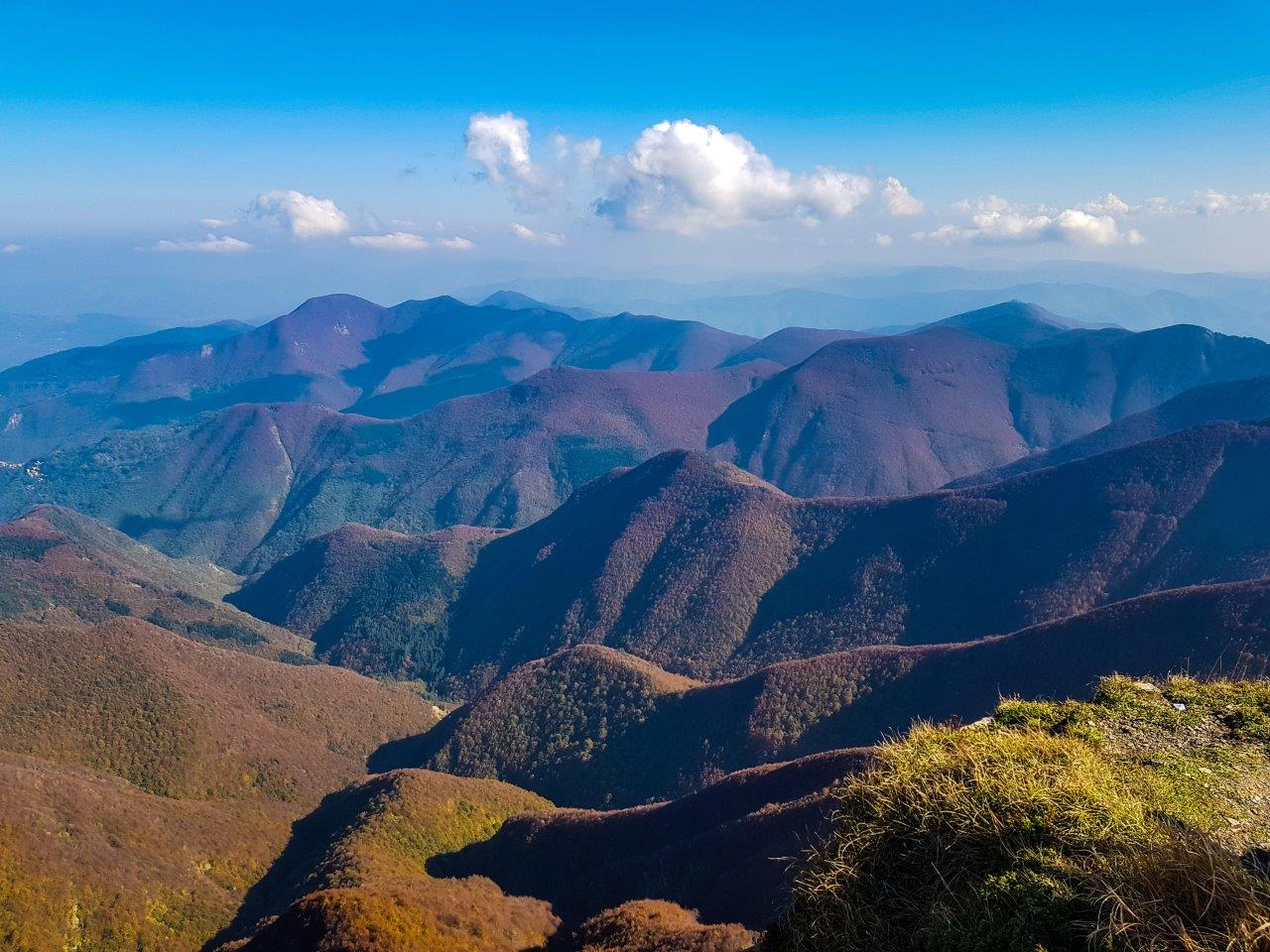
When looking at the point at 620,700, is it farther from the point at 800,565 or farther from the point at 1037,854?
the point at 1037,854

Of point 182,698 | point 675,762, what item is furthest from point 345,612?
point 675,762

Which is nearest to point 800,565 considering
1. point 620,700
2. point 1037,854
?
point 620,700

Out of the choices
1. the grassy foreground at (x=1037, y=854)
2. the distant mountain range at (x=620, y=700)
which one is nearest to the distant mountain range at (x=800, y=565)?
the distant mountain range at (x=620, y=700)

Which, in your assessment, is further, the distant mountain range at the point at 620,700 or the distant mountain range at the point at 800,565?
the distant mountain range at the point at 800,565

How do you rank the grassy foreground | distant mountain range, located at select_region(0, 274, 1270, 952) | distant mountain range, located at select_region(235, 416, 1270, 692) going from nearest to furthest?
the grassy foreground → distant mountain range, located at select_region(0, 274, 1270, 952) → distant mountain range, located at select_region(235, 416, 1270, 692)

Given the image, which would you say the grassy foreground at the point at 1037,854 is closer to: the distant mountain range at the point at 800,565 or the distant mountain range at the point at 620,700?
the distant mountain range at the point at 620,700

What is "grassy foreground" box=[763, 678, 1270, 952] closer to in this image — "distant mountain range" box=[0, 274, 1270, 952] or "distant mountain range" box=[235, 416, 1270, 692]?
"distant mountain range" box=[0, 274, 1270, 952]

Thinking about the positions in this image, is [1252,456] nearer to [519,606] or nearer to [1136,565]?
[1136,565]

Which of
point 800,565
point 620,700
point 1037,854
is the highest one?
point 1037,854

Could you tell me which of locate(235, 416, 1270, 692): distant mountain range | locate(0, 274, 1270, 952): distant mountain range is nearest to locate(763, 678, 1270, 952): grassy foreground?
locate(0, 274, 1270, 952): distant mountain range
